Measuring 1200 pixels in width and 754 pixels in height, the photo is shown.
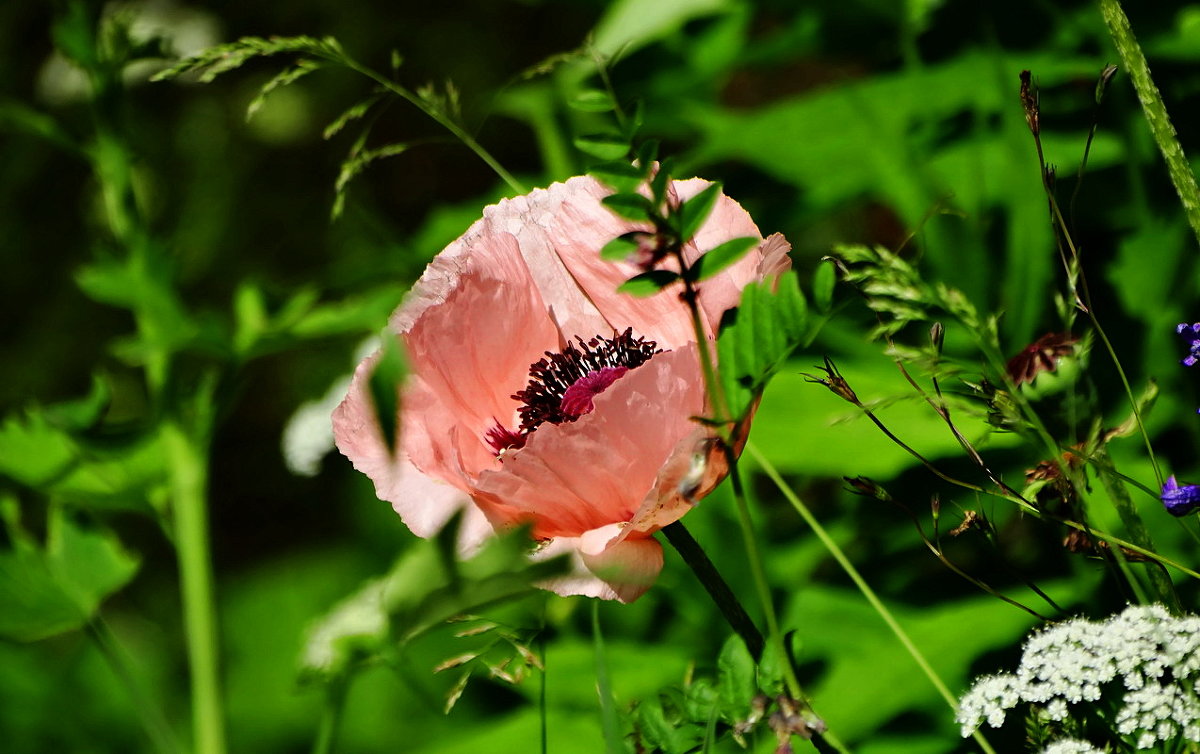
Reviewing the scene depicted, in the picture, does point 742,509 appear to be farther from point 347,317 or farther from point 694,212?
point 347,317

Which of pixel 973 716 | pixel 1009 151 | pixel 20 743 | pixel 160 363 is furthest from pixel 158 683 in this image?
pixel 973 716

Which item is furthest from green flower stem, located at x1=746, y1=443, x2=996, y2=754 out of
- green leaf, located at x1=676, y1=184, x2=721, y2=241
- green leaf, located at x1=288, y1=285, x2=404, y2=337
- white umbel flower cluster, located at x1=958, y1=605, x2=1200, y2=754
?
green leaf, located at x1=288, y1=285, x2=404, y2=337

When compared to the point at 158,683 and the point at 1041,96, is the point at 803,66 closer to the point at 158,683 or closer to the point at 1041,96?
the point at 1041,96

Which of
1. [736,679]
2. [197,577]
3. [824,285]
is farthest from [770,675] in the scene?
[197,577]

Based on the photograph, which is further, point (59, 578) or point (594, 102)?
point (59, 578)

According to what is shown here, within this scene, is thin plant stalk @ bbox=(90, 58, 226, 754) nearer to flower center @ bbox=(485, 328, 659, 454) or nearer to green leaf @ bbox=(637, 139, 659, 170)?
flower center @ bbox=(485, 328, 659, 454)
